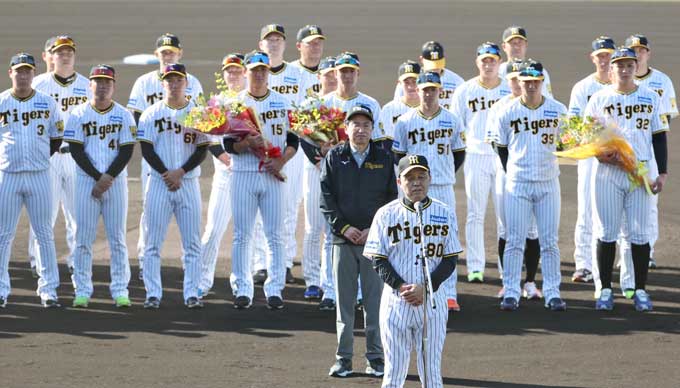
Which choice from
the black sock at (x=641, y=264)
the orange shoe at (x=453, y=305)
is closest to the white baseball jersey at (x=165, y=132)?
the orange shoe at (x=453, y=305)

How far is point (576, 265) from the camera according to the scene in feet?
46.8

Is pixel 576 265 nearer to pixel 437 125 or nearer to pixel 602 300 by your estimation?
pixel 602 300

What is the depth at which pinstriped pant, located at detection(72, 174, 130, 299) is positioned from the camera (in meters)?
12.9

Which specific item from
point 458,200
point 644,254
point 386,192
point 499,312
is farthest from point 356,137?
point 458,200

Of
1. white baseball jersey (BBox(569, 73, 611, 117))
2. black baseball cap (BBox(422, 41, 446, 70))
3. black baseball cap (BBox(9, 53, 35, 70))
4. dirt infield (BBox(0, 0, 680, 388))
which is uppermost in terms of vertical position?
black baseball cap (BBox(422, 41, 446, 70))

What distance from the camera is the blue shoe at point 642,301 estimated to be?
12.7m

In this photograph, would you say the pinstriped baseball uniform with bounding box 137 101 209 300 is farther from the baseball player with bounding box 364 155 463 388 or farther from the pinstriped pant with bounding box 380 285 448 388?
the pinstriped pant with bounding box 380 285 448 388

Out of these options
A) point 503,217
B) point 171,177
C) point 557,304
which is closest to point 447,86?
point 503,217

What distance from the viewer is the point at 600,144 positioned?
12547 mm

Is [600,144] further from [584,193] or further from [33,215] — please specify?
[33,215]

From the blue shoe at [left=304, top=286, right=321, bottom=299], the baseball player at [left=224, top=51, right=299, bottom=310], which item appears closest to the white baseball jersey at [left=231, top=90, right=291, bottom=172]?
the baseball player at [left=224, top=51, right=299, bottom=310]

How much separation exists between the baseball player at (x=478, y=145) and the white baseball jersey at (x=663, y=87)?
59.2 inches

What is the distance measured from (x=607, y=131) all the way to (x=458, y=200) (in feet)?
18.0

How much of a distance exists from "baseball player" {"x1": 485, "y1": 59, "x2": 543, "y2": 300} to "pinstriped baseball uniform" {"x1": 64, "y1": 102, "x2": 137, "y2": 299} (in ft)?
11.8
